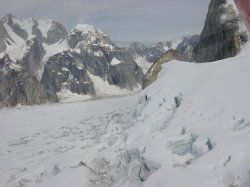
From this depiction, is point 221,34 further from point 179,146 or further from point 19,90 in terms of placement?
point 19,90

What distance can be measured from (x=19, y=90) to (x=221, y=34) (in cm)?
15257

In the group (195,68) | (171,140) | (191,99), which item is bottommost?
(171,140)

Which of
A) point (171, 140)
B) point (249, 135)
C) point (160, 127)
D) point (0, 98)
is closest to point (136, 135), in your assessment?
point (160, 127)

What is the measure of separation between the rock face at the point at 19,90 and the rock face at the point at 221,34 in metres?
133

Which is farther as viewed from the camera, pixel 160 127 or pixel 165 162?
pixel 160 127

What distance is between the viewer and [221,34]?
154ft

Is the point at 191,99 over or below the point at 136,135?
over

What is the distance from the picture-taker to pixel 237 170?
8445 mm

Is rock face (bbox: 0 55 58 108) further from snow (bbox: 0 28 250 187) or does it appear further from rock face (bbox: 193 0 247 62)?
snow (bbox: 0 28 250 187)

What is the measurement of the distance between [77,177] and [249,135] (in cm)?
694

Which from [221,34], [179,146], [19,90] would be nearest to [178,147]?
[179,146]

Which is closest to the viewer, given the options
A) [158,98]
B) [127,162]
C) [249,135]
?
[249,135]

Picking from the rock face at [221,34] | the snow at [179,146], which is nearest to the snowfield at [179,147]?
the snow at [179,146]

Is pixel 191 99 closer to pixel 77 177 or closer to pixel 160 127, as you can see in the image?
pixel 160 127
